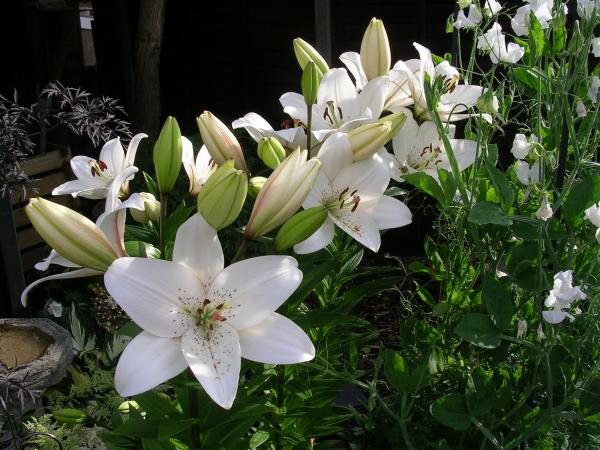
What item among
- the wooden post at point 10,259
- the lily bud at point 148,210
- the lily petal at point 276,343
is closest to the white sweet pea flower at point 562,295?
the lily petal at point 276,343

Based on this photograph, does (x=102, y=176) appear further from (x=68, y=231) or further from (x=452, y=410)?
(x=452, y=410)

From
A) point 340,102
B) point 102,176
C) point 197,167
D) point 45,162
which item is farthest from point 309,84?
point 45,162

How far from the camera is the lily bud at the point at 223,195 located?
821mm

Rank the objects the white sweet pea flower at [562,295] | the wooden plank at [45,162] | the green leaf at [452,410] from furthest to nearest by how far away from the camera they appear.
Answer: the wooden plank at [45,162] → the green leaf at [452,410] → the white sweet pea flower at [562,295]

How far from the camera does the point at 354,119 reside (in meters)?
1.06

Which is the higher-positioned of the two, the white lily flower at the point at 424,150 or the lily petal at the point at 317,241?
the white lily flower at the point at 424,150

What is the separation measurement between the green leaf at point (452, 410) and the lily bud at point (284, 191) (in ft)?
1.52

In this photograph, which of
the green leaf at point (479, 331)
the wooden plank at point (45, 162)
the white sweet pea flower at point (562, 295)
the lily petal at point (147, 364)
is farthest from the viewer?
the wooden plank at point (45, 162)

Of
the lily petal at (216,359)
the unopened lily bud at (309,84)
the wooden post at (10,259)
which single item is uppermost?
the unopened lily bud at (309,84)

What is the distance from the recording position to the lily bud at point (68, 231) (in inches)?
32.5

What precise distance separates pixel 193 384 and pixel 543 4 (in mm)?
756

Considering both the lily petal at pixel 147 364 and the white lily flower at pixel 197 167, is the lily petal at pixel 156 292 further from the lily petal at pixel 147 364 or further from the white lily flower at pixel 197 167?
the white lily flower at pixel 197 167

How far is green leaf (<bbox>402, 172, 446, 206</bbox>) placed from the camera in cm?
109

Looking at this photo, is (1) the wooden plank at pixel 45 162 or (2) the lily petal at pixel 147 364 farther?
(1) the wooden plank at pixel 45 162
